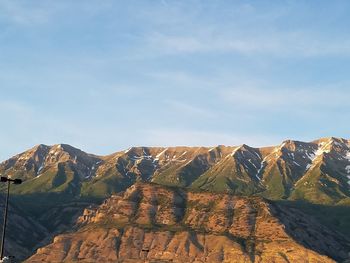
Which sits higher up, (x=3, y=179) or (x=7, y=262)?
(x=3, y=179)

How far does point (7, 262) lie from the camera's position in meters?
55.7

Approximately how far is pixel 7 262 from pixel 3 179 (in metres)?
9.46

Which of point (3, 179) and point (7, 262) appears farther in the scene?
point (7, 262)

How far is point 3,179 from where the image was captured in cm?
5156
